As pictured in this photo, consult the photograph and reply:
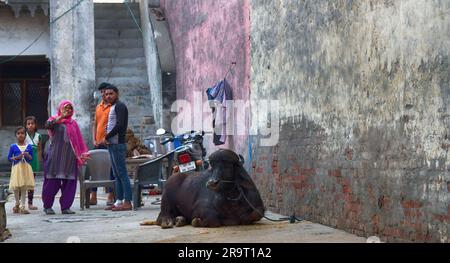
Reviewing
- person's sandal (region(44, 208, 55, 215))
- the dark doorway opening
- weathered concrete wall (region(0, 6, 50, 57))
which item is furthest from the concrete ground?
the dark doorway opening

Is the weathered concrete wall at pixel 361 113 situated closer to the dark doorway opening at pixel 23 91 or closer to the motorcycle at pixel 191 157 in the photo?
the motorcycle at pixel 191 157

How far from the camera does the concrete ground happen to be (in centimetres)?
805

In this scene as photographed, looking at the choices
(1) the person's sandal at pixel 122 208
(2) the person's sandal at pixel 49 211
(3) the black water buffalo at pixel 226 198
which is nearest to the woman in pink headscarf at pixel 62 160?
(2) the person's sandal at pixel 49 211

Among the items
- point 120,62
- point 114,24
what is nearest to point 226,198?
point 120,62

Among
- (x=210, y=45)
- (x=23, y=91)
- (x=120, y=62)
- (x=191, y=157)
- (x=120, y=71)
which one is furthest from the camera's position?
(x=23, y=91)

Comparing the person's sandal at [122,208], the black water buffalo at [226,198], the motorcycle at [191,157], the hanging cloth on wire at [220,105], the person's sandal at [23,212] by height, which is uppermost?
the hanging cloth on wire at [220,105]

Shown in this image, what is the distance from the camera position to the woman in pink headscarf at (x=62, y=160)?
40.2 ft

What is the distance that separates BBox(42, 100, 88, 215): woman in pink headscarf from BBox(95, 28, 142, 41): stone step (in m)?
10.0

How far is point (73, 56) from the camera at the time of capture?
64.8ft

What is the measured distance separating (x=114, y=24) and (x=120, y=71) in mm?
2481

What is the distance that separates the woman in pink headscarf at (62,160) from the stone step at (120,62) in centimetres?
868

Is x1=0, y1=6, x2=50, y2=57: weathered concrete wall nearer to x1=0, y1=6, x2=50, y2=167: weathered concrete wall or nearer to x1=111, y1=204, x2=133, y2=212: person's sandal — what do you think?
x1=0, y1=6, x2=50, y2=167: weathered concrete wall

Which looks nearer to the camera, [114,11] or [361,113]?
[361,113]

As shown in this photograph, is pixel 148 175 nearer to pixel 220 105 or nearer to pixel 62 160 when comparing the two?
pixel 62 160
